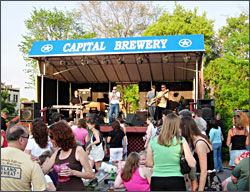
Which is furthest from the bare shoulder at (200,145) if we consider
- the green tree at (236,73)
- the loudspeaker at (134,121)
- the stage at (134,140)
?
the green tree at (236,73)

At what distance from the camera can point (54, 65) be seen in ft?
42.1

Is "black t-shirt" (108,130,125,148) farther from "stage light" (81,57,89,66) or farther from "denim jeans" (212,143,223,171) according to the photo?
"stage light" (81,57,89,66)

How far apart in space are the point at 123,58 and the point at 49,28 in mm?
18266

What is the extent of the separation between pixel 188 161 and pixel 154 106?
25.8 ft

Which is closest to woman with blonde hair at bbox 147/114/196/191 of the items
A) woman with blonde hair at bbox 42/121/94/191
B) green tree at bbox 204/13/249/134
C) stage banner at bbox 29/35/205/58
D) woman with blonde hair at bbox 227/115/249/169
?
woman with blonde hair at bbox 42/121/94/191

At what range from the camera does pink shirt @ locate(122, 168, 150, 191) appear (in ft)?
11.5

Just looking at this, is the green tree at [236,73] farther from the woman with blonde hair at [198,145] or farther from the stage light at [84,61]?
the woman with blonde hair at [198,145]

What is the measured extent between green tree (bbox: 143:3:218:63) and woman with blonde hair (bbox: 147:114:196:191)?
857 inches

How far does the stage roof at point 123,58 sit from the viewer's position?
9.95m

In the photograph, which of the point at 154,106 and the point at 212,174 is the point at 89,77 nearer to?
the point at 154,106

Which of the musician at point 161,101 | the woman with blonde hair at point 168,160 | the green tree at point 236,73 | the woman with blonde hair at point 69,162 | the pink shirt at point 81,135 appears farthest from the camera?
the green tree at point 236,73

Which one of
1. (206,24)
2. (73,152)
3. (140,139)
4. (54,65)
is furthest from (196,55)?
(206,24)

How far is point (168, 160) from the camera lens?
2.77 metres

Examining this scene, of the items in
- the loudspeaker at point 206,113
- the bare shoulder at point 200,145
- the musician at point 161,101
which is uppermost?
the musician at point 161,101
